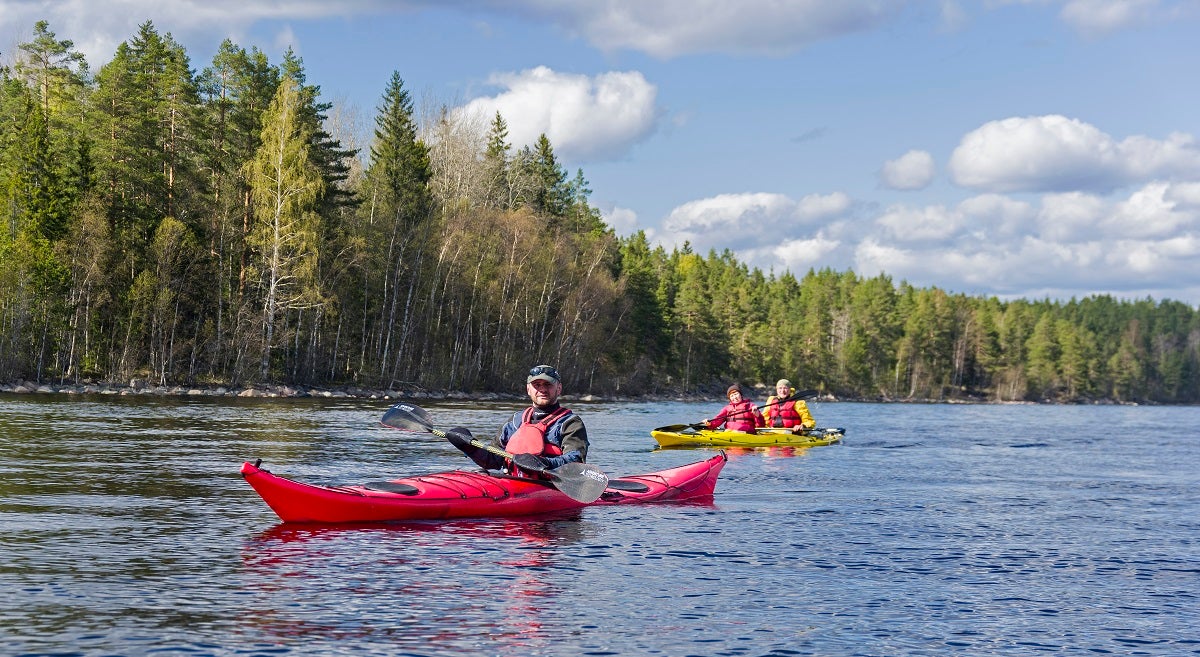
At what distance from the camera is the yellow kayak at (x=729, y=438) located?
78.8ft

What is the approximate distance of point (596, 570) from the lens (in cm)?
951

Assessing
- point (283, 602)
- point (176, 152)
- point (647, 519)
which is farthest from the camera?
point (176, 152)

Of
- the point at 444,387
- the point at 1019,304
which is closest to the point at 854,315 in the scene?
the point at 1019,304

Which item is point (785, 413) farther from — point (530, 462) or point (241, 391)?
point (241, 391)

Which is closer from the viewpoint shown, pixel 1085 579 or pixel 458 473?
pixel 1085 579

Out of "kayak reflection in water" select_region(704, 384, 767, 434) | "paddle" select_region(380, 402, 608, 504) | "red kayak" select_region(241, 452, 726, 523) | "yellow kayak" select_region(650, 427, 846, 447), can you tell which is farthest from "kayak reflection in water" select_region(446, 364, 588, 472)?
"kayak reflection in water" select_region(704, 384, 767, 434)

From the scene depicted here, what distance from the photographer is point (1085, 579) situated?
9.84 metres

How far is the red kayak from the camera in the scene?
35.2ft

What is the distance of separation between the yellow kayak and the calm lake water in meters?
5.55

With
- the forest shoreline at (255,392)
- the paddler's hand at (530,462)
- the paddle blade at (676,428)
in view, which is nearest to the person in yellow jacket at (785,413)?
the paddle blade at (676,428)

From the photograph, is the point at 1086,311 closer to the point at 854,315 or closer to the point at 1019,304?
the point at 1019,304

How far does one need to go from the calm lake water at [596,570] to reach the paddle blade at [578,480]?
0.39m

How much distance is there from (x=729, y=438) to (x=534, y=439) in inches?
495

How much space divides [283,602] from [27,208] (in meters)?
40.9
